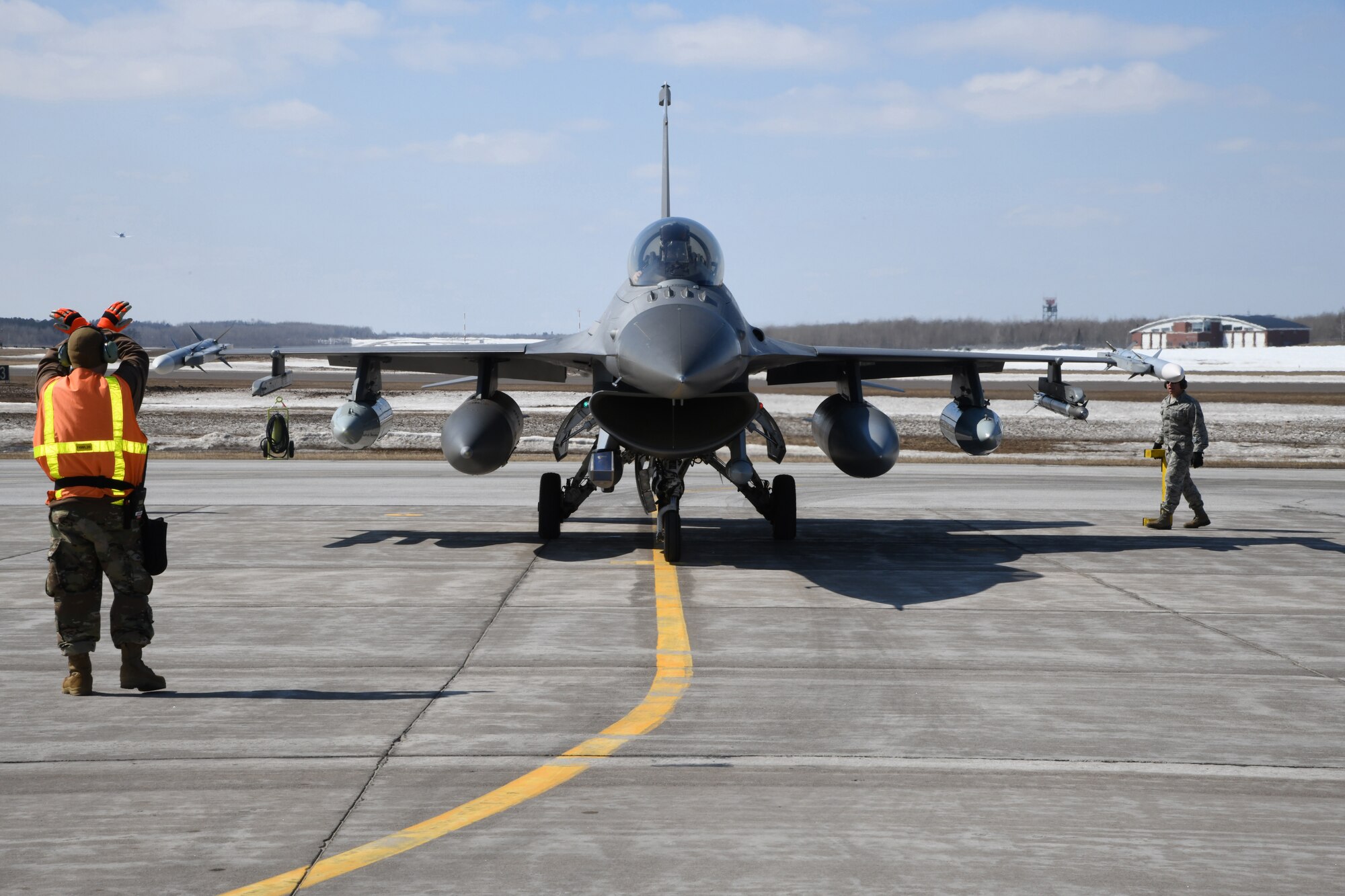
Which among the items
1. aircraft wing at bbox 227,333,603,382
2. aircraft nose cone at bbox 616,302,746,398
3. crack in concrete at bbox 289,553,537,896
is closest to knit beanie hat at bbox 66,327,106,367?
crack in concrete at bbox 289,553,537,896

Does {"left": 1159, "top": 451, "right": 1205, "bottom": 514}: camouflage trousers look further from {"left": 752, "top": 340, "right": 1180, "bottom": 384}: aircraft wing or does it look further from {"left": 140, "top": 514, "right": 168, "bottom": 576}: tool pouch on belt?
{"left": 140, "top": 514, "right": 168, "bottom": 576}: tool pouch on belt

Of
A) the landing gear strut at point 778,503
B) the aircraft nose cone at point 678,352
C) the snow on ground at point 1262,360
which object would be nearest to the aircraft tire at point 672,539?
the landing gear strut at point 778,503

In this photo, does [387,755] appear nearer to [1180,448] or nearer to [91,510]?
[91,510]

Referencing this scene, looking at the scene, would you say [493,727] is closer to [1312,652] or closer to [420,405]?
[1312,652]

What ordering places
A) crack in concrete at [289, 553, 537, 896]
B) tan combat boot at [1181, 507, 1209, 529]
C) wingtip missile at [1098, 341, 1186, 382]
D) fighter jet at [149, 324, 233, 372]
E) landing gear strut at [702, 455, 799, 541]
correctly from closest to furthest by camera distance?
crack in concrete at [289, 553, 537, 896] < fighter jet at [149, 324, 233, 372] < landing gear strut at [702, 455, 799, 541] < wingtip missile at [1098, 341, 1186, 382] < tan combat boot at [1181, 507, 1209, 529]

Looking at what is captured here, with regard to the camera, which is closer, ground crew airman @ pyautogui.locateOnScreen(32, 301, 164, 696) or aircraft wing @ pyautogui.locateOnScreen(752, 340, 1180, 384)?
ground crew airman @ pyautogui.locateOnScreen(32, 301, 164, 696)

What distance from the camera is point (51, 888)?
13.6 ft

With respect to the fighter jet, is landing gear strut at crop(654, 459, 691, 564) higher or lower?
lower

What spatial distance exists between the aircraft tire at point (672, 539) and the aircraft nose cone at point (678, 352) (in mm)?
2224

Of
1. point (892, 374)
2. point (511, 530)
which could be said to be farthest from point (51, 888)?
point (892, 374)

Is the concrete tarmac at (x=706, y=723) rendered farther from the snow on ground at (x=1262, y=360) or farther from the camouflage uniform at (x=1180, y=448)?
the snow on ground at (x=1262, y=360)

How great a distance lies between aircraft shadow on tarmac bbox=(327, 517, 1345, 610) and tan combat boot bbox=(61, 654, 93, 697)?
622cm

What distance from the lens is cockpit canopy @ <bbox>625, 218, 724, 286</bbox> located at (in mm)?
12328

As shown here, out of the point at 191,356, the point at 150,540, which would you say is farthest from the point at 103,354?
the point at 191,356
